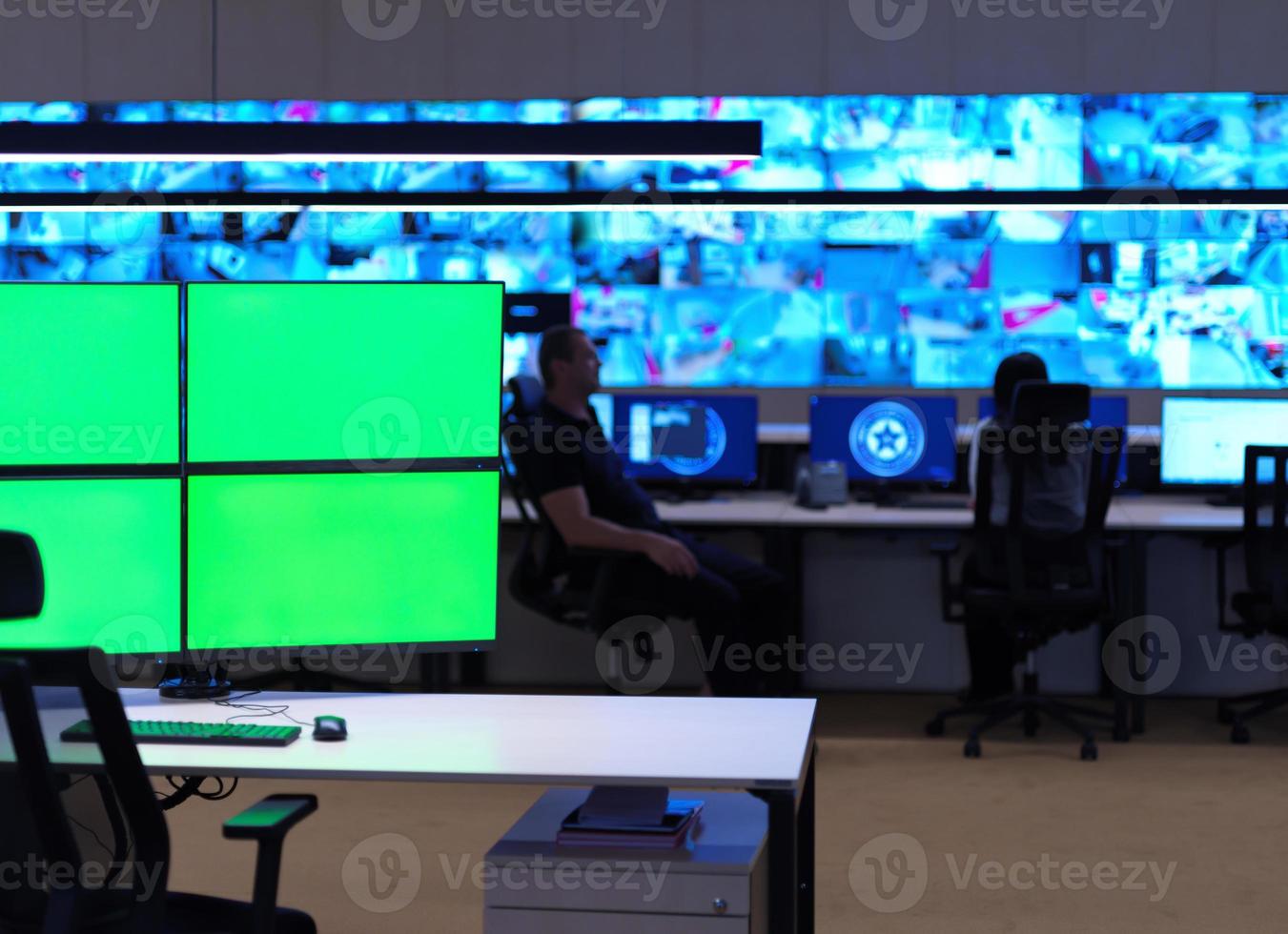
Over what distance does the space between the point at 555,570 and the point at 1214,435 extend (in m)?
2.67

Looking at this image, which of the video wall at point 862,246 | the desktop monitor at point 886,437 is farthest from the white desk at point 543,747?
the video wall at point 862,246

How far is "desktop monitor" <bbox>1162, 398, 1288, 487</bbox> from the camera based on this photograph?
5621mm

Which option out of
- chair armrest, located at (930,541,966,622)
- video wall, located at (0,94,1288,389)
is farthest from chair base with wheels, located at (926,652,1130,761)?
video wall, located at (0,94,1288,389)

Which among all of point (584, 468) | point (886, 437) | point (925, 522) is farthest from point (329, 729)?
point (886, 437)

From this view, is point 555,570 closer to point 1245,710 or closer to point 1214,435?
point 1245,710

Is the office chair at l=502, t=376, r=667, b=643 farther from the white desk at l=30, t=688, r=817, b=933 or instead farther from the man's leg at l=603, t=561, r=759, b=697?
the white desk at l=30, t=688, r=817, b=933

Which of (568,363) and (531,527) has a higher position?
(568,363)

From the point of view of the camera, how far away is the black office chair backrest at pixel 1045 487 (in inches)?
187

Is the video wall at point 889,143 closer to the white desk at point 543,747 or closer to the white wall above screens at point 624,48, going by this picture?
the white wall above screens at point 624,48

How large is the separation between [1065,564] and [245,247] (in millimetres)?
5040

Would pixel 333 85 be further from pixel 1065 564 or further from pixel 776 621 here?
pixel 1065 564

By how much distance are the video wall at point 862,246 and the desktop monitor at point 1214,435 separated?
5.85ft

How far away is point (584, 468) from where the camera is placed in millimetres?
4785

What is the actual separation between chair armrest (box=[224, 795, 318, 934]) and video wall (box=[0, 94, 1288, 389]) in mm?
5764
